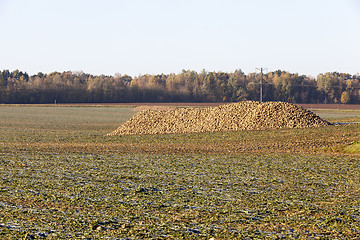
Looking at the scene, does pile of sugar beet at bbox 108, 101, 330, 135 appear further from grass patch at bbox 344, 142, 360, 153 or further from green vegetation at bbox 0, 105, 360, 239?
grass patch at bbox 344, 142, 360, 153

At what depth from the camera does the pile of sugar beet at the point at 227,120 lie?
118 ft

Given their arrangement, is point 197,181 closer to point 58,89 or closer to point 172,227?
point 172,227

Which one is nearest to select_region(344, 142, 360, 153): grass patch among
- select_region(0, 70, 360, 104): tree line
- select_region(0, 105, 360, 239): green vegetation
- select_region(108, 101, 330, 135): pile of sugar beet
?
select_region(0, 105, 360, 239): green vegetation

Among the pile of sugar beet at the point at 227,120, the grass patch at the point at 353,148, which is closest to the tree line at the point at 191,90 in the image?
the pile of sugar beet at the point at 227,120

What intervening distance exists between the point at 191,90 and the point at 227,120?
349ft

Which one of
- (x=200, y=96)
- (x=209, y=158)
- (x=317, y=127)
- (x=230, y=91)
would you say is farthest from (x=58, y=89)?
(x=209, y=158)

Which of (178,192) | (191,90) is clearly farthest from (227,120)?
(191,90)

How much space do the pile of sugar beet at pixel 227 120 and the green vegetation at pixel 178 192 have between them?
34.4ft

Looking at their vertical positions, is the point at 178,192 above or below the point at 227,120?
below

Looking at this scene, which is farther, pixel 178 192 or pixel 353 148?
pixel 353 148

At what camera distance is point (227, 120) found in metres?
37.2

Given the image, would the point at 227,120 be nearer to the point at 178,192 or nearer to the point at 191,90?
the point at 178,192

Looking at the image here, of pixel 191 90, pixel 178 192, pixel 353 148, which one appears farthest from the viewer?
pixel 191 90

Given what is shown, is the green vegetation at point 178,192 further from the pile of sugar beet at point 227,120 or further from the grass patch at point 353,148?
the pile of sugar beet at point 227,120
